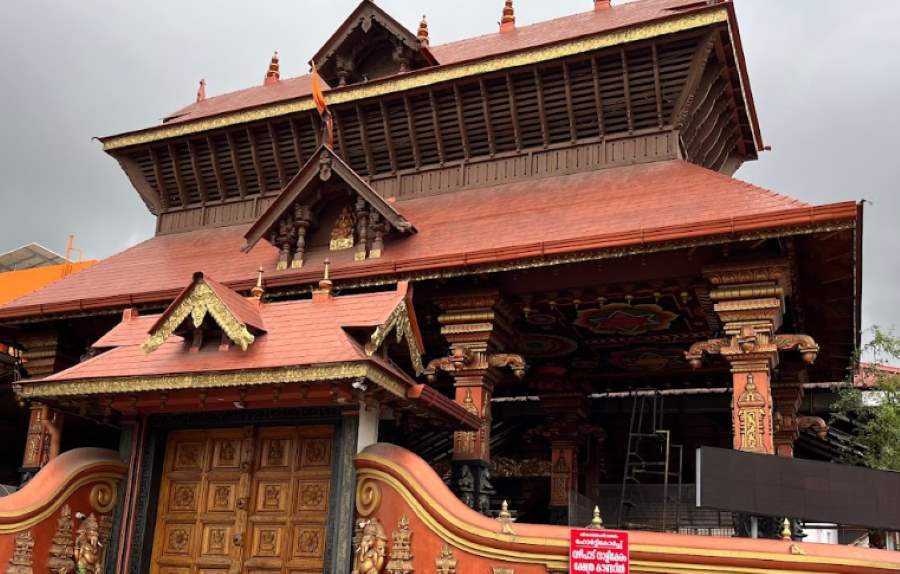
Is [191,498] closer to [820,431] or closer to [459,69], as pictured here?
[459,69]

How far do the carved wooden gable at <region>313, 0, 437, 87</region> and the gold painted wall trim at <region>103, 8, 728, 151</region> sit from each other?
114 cm

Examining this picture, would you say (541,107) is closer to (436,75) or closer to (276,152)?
(436,75)

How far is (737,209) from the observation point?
11.3 meters

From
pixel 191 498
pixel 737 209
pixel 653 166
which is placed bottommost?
pixel 191 498

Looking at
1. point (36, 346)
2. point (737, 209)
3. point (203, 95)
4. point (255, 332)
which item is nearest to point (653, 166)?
point (737, 209)

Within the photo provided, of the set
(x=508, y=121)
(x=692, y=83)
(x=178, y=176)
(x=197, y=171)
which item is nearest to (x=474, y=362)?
(x=508, y=121)

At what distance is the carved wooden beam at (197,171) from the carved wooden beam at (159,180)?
0.85 meters

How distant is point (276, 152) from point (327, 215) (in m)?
3.34

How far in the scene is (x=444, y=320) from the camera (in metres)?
12.7

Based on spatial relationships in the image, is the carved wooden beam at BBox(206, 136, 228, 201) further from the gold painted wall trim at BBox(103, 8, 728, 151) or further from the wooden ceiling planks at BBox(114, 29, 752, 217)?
the gold painted wall trim at BBox(103, 8, 728, 151)

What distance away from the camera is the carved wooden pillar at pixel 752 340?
1056 centimetres

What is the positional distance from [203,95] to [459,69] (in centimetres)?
910

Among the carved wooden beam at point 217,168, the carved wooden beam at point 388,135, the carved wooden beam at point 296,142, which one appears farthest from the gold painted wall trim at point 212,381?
the carved wooden beam at point 217,168

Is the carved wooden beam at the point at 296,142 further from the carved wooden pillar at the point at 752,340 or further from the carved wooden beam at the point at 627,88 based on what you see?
the carved wooden pillar at the point at 752,340
